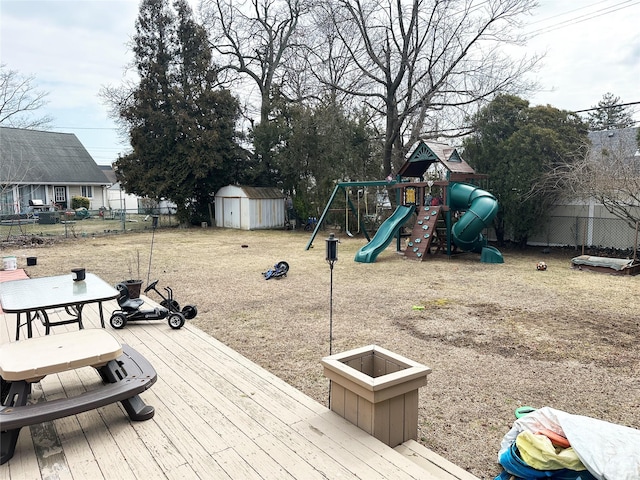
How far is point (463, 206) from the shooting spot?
11234mm

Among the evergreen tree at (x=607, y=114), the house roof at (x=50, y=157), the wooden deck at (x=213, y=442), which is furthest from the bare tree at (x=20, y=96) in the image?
the evergreen tree at (x=607, y=114)

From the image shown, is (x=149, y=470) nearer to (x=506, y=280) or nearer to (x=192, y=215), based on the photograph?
(x=506, y=280)

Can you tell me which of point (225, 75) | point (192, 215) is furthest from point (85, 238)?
point (225, 75)

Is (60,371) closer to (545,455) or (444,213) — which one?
(545,455)

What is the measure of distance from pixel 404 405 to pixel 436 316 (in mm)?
3562

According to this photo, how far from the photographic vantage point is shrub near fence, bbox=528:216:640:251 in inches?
452

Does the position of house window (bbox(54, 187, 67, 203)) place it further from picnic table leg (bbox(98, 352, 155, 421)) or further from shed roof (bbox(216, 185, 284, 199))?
picnic table leg (bbox(98, 352, 155, 421))

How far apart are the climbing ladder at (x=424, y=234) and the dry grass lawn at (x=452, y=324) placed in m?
0.37

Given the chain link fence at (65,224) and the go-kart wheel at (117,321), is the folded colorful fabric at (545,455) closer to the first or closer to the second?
the go-kart wheel at (117,321)

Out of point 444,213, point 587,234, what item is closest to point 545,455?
point 444,213

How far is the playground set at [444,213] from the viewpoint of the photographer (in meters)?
10.6

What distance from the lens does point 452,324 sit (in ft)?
17.8

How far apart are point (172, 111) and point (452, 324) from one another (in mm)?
18616

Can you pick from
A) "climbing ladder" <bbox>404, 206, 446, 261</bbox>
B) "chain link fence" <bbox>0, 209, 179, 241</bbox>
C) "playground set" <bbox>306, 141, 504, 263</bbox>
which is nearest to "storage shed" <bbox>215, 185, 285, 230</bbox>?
"chain link fence" <bbox>0, 209, 179, 241</bbox>
